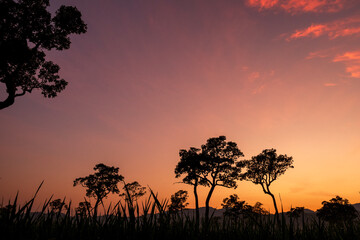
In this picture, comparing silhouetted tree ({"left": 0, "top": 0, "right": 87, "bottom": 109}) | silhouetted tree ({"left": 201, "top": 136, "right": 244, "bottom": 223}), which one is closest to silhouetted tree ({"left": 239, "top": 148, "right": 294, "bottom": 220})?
silhouetted tree ({"left": 201, "top": 136, "right": 244, "bottom": 223})

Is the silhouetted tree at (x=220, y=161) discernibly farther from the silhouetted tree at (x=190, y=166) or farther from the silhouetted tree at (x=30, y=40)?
the silhouetted tree at (x=30, y=40)

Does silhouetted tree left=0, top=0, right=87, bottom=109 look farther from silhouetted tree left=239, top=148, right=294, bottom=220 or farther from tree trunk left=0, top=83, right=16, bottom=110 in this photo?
silhouetted tree left=239, top=148, right=294, bottom=220

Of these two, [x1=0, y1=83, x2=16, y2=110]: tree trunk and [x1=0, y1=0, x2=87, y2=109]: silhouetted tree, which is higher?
[x1=0, y1=0, x2=87, y2=109]: silhouetted tree

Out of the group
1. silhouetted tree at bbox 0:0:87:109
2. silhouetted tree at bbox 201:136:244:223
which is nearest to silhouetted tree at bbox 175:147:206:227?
silhouetted tree at bbox 201:136:244:223

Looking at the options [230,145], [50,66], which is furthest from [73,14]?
[230,145]

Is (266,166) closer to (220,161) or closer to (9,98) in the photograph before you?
(220,161)

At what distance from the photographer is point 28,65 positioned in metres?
21.8

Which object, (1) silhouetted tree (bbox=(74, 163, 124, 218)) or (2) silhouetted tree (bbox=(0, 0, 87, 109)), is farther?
(1) silhouetted tree (bbox=(74, 163, 124, 218))

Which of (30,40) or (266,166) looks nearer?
(30,40)

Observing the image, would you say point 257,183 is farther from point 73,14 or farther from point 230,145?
point 73,14

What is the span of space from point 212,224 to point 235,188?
1670 inches

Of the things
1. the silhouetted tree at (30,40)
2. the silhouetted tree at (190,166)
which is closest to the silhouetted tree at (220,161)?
the silhouetted tree at (190,166)

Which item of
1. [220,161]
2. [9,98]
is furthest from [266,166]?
[9,98]

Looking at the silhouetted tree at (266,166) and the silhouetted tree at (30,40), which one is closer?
the silhouetted tree at (30,40)
